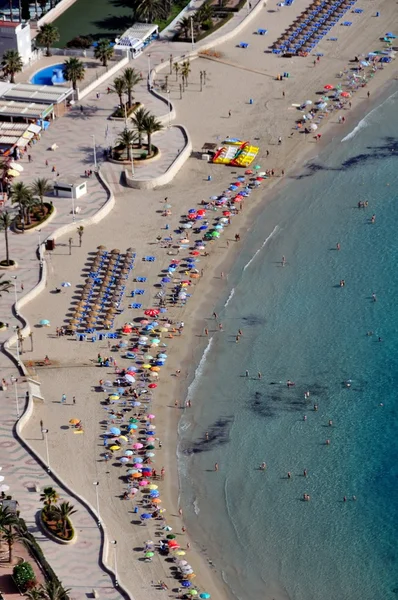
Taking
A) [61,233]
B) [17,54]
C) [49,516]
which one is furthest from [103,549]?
[17,54]

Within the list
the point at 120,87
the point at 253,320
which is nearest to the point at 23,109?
the point at 120,87

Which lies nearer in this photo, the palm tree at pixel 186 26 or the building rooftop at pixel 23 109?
the building rooftop at pixel 23 109

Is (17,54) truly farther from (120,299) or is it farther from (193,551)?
(193,551)

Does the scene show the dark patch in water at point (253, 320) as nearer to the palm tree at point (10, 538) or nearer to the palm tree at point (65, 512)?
the palm tree at point (65, 512)

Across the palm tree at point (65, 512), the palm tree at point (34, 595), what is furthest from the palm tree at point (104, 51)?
the palm tree at point (34, 595)

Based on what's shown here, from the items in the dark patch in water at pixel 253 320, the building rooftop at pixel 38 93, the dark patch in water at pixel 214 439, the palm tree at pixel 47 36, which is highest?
the palm tree at pixel 47 36

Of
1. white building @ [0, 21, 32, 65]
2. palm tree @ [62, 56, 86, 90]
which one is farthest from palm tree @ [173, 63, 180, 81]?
white building @ [0, 21, 32, 65]
